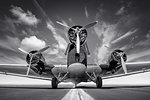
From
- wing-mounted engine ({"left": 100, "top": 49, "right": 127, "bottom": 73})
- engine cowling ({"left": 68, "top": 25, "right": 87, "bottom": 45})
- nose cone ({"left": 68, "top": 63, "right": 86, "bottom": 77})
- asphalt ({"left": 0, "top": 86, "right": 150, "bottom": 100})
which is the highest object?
engine cowling ({"left": 68, "top": 25, "right": 87, "bottom": 45})

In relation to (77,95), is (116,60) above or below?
above

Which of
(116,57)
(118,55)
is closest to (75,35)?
(116,57)

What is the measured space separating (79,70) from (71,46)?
474cm

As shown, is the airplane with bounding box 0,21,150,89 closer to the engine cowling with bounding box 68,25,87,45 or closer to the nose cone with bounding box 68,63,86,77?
the engine cowling with bounding box 68,25,87,45

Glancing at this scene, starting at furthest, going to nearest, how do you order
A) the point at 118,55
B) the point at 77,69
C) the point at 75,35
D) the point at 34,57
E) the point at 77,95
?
the point at 34,57 → the point at 118,55 → the point at 75,35 → the point at 77,69 → the point at 77,95

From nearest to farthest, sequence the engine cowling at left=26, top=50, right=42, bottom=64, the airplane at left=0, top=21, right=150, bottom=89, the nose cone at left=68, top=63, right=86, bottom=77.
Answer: the nose cone at left=68, top=63, right=86, bottom=77, the airplane at left=0, top=21, right=150, bottom=89, the engine cowling at left=26, top=50, right=42, bottom=64

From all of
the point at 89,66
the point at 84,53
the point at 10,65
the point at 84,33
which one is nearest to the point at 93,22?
the point at 84,33

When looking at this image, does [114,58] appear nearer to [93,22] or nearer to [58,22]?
[93,22]

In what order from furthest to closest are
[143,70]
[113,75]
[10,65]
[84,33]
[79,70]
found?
1. [113,75]
2. [143,70]
3. [10,65]
4. [84,33]
5. [79,70]

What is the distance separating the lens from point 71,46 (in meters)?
21.5

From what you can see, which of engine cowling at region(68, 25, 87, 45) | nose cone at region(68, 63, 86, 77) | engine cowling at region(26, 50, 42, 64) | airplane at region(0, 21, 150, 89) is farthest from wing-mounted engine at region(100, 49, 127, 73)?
engine cowling at region(26, 50, 42, 64)

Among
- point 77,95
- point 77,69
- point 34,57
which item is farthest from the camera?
point 34,57

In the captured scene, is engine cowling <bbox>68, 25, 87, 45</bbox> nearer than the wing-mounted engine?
Yes

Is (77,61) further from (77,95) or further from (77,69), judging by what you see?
(77,95)
